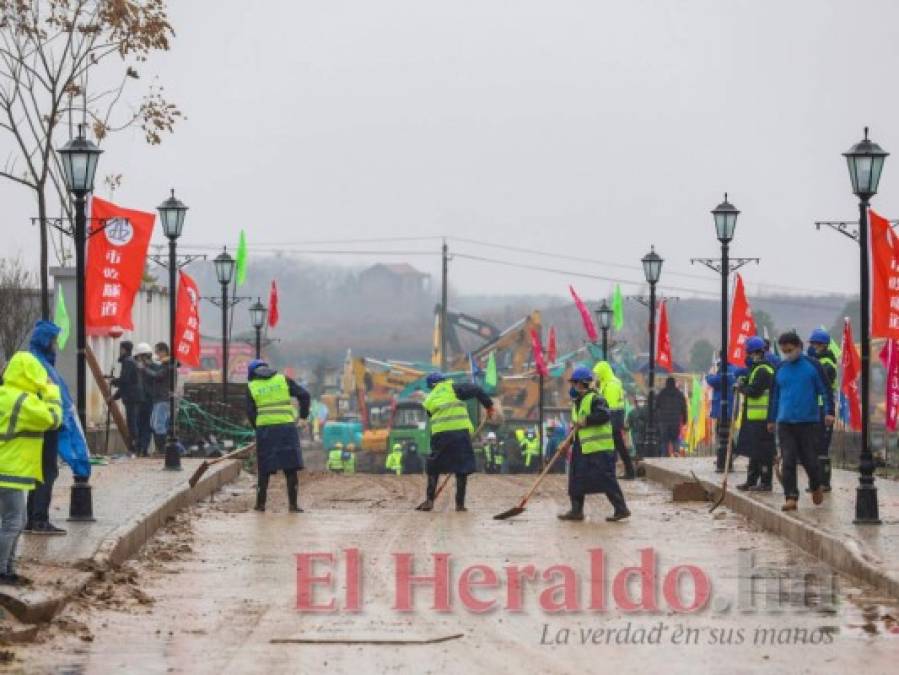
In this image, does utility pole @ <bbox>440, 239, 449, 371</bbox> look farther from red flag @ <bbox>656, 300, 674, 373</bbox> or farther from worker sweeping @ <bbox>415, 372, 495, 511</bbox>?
worker sweeping @ <bbox>415, 372, 495, 511</bbox>

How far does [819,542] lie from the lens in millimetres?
15133

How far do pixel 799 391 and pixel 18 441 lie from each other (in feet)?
27.1

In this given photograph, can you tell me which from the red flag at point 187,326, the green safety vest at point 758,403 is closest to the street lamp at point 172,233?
the red flag at point 187,326

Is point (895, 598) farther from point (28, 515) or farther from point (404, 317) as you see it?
point (404, 317)

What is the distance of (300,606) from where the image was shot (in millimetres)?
11977

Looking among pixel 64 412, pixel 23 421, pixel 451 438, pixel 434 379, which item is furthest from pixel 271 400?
pixel 23 421

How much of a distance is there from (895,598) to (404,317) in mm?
105337

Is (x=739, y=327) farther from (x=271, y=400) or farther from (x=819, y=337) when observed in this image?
(x=271, y=400)

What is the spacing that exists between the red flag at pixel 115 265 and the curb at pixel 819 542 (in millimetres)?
→ 9191

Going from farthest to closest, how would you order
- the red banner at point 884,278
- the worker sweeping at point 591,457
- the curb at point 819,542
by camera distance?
the red banner at point 884,278
the worker sweeping at point 591,457
the curb at point 819,542

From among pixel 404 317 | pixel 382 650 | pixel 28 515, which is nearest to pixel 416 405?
pixel 28 515

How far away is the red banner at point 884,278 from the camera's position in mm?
22203

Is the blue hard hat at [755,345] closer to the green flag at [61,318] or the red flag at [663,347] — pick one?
the green flag at [61,318]

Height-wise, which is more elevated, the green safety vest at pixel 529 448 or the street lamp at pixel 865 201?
the street lamp at pixel 865 201
